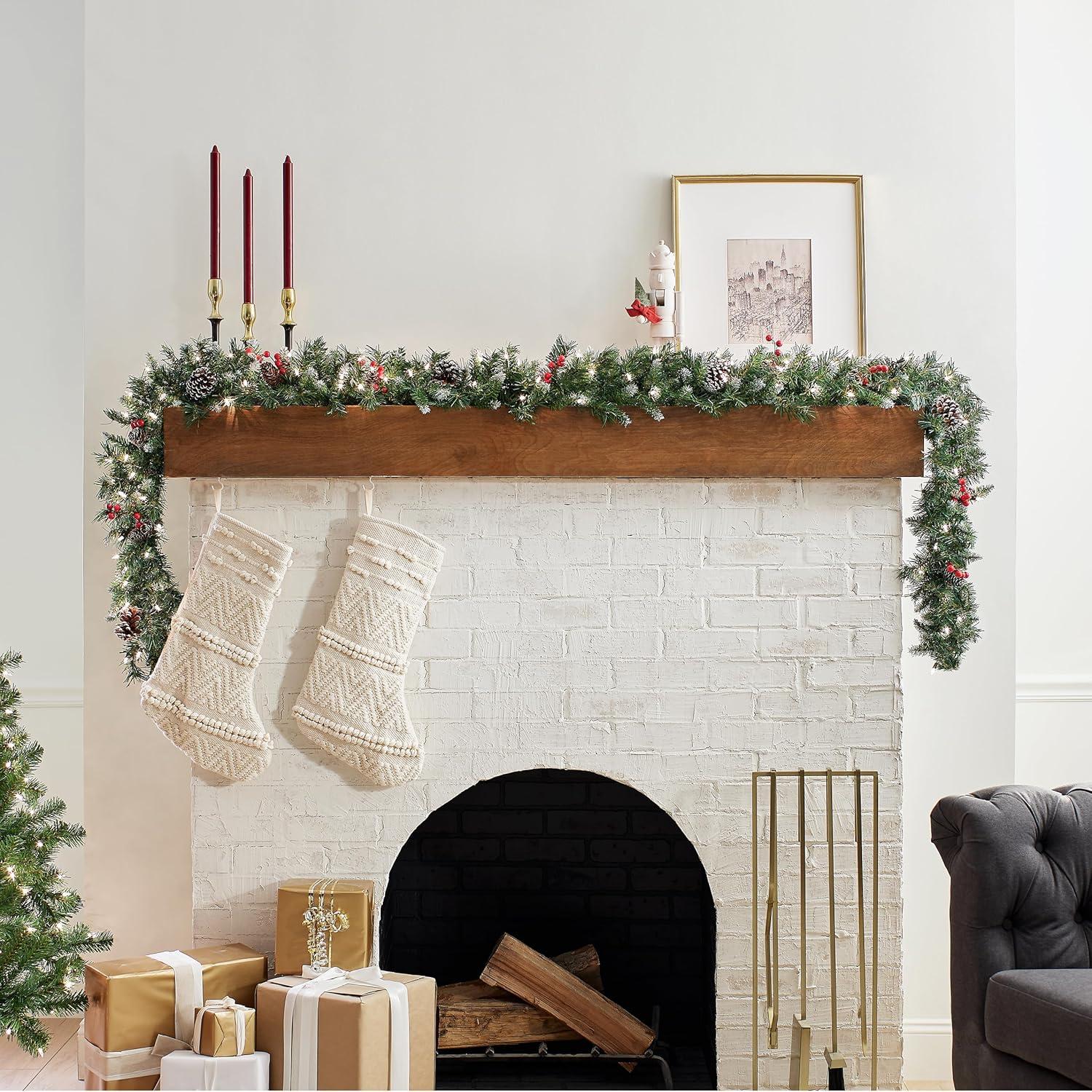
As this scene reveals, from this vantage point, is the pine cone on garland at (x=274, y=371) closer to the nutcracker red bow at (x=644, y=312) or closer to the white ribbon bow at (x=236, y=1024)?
the nutcracker red bow at (x=644, y=312)

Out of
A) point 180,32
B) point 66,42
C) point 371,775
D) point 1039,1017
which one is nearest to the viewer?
point 1039,1017

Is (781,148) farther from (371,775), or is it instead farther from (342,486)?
(371,775)

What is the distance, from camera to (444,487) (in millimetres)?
2258

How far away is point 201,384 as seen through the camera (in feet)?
7.16

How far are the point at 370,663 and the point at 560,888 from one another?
0.78m

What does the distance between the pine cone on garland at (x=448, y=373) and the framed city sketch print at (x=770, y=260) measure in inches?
25.6

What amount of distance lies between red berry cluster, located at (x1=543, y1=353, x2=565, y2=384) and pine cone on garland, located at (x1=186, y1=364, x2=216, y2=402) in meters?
0.69

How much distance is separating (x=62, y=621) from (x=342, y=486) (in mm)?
1421

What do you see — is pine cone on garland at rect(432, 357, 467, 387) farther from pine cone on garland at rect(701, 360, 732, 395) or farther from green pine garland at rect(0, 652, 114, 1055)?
green pine garland at rect(0, 652, 114, 1055)

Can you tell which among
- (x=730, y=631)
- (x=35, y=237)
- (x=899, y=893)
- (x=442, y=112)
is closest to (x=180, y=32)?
(x=442, y=112)

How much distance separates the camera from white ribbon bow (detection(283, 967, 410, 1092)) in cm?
194

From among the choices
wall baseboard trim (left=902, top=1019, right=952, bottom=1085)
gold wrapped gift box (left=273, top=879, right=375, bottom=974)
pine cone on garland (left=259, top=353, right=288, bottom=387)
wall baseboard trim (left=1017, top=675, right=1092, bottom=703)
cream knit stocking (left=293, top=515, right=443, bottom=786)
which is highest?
pine cone on garland (left=259, top=353, right=288, bottom=387)

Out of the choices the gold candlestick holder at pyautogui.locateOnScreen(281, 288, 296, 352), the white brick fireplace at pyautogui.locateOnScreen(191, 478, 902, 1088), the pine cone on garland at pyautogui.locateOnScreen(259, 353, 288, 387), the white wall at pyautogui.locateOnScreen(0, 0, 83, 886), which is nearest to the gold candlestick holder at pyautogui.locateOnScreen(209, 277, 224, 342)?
the gold candlestick holder at pyautogui.locateOnScreen(281, 288, 296, 352)

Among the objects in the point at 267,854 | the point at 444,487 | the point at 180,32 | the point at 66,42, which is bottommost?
the point at 267,854
